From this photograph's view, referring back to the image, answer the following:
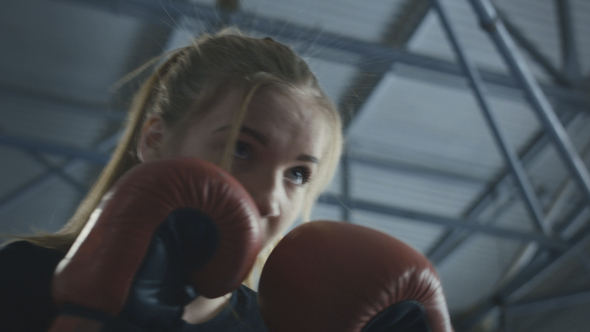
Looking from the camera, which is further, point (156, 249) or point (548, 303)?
point (548, 303)

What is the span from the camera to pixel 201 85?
1225mm

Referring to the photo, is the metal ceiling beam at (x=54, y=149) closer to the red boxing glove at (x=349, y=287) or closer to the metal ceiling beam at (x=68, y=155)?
the metal ceiling beam at (x=68, y=155)

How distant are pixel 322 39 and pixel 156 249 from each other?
3241mm

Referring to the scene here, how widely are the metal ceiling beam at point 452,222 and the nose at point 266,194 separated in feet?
11.5

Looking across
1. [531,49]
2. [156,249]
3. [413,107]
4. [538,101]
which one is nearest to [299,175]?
[156,249]

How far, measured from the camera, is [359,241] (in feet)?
3.25

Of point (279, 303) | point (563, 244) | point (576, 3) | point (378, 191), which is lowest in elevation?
point (378, 191)

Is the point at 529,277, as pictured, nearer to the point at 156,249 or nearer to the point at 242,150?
the point at 242,150

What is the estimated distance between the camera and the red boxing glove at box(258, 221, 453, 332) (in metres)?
0.91

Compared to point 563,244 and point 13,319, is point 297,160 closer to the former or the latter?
point 13,319

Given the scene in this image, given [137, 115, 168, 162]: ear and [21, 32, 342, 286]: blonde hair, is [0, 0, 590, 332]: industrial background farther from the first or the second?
[137, 115, 168, 162]: ear

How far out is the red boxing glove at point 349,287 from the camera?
0.91 meters

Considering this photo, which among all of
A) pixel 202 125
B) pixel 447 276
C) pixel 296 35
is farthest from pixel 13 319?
pixel 447 276

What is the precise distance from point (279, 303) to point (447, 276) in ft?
22.2
